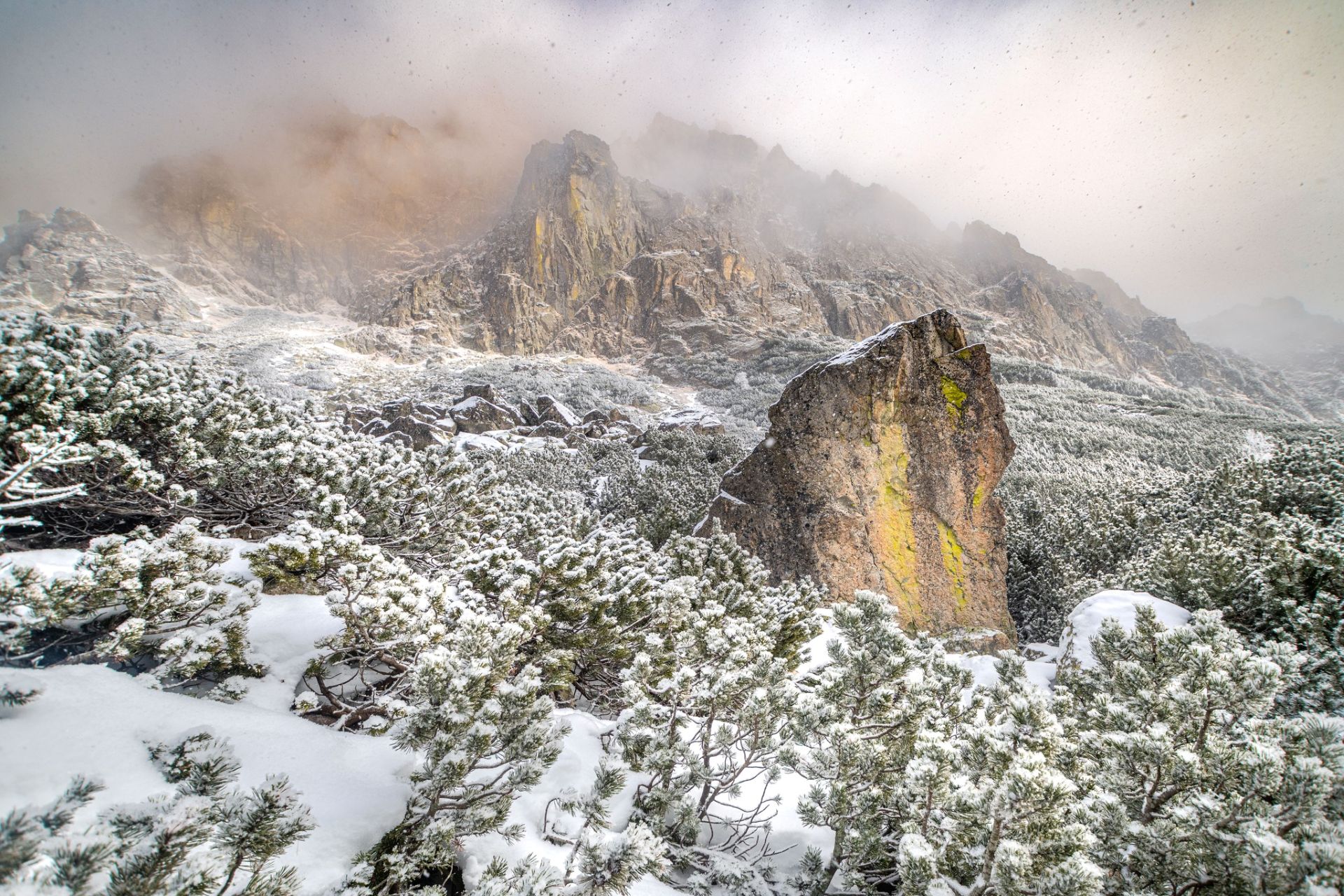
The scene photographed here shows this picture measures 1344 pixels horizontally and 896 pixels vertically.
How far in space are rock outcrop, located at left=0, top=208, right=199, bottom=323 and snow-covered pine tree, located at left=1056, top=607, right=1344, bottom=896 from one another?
10015 centimetres

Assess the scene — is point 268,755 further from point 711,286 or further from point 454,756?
point 711,286

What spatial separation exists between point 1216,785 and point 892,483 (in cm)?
834

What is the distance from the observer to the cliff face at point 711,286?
3762 inches

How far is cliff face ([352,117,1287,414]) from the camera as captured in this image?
95562mm

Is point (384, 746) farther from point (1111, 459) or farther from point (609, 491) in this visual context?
point (1111, 459)

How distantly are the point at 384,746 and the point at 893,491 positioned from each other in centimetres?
960

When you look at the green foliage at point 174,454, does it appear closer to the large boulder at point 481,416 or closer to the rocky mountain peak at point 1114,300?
the large boulder at point 481,416

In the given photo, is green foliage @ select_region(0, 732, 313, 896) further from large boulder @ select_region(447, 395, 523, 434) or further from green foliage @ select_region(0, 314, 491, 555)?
large boulder @ select_region(447, 395, 523, 434)

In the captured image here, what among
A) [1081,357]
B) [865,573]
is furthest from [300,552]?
[1081,357]

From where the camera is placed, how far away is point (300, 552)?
2943 mm

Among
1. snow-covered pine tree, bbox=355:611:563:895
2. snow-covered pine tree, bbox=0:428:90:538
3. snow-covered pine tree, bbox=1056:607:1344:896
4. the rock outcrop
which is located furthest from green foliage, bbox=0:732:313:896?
the rock outcrop

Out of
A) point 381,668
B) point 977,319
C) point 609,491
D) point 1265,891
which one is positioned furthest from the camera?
point 977,319

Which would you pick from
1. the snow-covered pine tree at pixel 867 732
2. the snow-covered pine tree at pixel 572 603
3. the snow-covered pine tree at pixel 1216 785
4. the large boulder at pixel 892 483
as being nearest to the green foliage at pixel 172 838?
the snow-covered pine tree at pixel 572 603

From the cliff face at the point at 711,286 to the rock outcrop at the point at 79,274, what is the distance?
2862 centimetres
